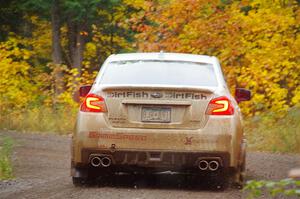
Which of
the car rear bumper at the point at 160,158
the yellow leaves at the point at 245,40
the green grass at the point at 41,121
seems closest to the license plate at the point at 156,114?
the car rear bumper at the point at 160,158

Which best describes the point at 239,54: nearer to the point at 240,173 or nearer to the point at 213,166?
the point at 240,173

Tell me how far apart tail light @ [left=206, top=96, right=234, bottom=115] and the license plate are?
0.42m

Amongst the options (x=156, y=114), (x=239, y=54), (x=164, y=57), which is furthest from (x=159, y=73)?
(x=239, y=54)

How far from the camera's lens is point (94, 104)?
9281 mm

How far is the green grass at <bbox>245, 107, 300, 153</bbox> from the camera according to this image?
1669cm

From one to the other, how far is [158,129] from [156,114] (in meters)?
0.17

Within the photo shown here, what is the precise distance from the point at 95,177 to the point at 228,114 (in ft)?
5.71

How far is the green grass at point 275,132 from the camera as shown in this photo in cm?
1669

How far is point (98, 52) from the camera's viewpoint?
3778 centimetres

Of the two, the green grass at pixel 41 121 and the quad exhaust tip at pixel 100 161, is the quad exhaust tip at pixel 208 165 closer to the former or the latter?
the quad exhaust tip at pixel 100 161

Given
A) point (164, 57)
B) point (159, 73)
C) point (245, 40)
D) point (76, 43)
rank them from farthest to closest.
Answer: point (76, 43) → point (245, 40) → point (164, 57) → point (159, 73)

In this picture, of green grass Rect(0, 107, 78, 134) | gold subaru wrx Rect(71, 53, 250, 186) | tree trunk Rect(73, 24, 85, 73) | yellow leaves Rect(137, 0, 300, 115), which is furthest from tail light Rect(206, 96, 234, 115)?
tree trunk Rect(73, 24, 85, 73)

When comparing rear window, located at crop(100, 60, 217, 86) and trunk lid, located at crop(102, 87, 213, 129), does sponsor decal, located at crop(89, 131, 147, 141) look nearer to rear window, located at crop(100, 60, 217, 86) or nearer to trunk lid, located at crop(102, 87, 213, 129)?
trunk lid, located at crop(102, 87, 213, 129)

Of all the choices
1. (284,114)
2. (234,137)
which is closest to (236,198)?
(234,137)
